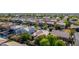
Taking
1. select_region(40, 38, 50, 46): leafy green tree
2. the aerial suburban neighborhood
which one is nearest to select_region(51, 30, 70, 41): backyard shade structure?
the aerial suburban neighborhood

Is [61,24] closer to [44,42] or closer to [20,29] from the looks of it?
[44,42]

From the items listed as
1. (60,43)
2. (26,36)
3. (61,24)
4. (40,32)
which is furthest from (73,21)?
(26,36)

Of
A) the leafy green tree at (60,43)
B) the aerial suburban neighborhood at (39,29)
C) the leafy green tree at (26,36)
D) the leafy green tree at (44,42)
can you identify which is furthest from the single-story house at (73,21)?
the leafy green tree at (26,36)

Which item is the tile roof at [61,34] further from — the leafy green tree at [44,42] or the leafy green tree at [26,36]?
the leafy green tree at [26,36]

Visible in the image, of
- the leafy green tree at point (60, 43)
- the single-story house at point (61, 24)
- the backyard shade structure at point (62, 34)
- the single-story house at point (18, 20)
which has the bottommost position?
the leafy green tree at point (60, 43)

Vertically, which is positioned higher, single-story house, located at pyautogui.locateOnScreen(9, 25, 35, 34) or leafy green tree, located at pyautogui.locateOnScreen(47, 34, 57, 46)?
single-story house, located at pyautogui.locateOnScreen(9, 25, 35, 34)

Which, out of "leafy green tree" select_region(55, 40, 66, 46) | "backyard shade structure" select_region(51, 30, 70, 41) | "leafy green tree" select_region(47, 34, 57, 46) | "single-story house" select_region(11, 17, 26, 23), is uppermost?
"single-story house" select_region(11, 17, 26, 23)

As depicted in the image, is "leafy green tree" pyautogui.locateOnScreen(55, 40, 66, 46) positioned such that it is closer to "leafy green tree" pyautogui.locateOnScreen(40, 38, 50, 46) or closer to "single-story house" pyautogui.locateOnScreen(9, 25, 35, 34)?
"leafy green tree" pyautogui.locateOnScreen(40, 38, 50, 46)
